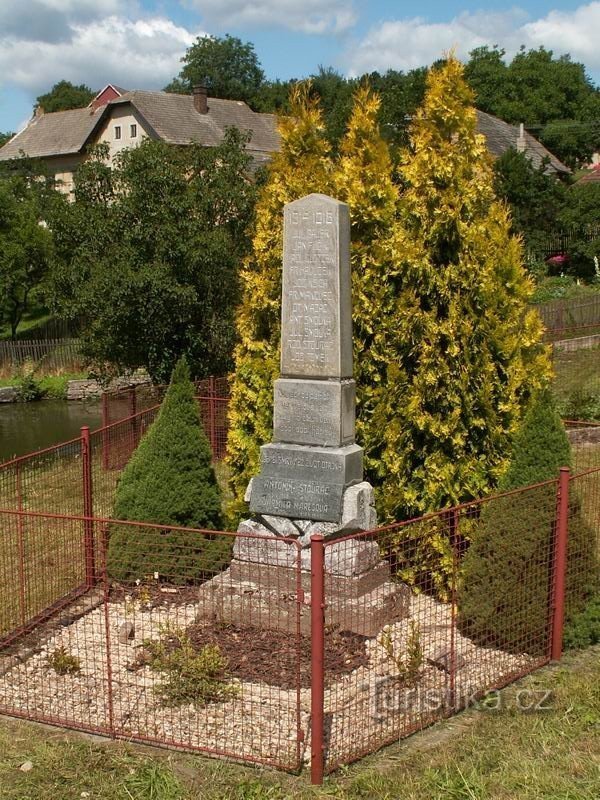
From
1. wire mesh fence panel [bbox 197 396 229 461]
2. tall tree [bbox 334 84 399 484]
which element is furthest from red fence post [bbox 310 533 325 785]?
wire mesh fence panel [bbox 197 396 229 461]

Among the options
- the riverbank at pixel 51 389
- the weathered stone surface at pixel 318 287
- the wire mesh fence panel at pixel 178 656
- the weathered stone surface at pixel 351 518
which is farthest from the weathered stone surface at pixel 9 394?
the weathered stone surface at pixel 351 518

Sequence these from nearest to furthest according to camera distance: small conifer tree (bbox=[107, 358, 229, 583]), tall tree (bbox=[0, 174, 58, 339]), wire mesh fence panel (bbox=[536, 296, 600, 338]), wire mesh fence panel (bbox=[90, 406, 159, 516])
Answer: small conifer tree (bbox=[107, 358, 229, 583])
wire mesh fence panel (bbox=[90, 406, 159, 516])
wire mesh fence panel (bbox=[536, 296, 600, 338])
tall tree (bbox=[0, 174, 58, 339])

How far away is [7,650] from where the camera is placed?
25.1 ft

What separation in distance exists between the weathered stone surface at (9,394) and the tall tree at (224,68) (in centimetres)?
5838

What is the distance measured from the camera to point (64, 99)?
8675 cm

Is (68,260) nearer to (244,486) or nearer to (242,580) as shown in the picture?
(244,486)

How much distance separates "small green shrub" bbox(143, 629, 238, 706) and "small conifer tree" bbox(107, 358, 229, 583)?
6.45 ft

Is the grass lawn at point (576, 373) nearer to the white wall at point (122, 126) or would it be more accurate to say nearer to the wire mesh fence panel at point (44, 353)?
the wire mesh fence panel at point (44, 353)

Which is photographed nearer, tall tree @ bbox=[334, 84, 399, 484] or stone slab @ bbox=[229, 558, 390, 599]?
stone slab @ bbox=[229, 558, 390, 599]

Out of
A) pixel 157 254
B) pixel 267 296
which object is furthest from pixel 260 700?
pixel 157 254

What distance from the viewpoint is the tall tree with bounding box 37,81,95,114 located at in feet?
283

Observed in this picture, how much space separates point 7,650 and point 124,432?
689 cm

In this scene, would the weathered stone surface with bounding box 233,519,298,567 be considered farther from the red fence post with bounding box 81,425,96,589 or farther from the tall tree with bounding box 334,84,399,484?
the red fence post with bounding box 81,425,96,589

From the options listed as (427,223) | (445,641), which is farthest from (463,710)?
(427,223)
